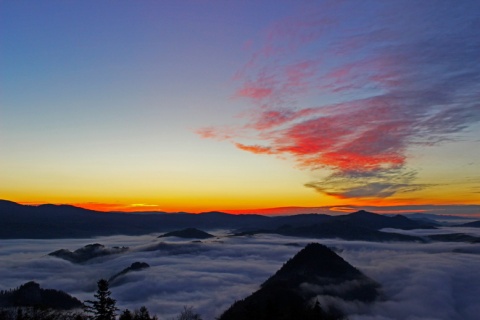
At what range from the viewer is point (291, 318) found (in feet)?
454

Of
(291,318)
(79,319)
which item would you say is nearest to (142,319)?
(79,319)

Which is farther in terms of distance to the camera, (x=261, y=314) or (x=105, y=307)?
(x=261, y=314)

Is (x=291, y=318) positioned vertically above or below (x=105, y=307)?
below

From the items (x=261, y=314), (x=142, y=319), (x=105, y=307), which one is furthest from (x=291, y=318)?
(x=105, y=307)

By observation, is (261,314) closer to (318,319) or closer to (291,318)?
(318,319)

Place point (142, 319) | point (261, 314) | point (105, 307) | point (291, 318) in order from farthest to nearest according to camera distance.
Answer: point (291, 318), point (261, 314), point (142, 319), point (105, 307)

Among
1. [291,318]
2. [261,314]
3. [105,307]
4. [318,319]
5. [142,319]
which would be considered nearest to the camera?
[105,307]

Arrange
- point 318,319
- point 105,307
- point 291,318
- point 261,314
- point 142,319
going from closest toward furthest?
Result: point 105,307 < point 318,319 < point 142,319 < point 261,314 < point 291,318

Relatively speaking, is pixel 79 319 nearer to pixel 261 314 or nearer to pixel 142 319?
pixel 142 319

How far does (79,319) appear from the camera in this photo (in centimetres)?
10019

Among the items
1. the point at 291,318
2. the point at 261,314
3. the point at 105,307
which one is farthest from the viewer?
the point at 291,318

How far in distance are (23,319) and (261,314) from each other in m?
66.7

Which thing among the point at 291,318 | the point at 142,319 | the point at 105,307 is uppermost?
the point at 105,307

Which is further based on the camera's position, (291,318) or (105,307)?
(291,318)
